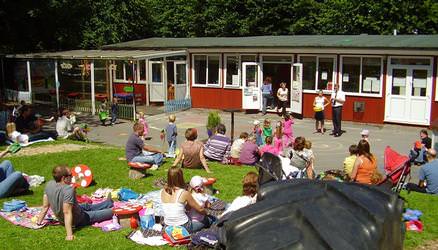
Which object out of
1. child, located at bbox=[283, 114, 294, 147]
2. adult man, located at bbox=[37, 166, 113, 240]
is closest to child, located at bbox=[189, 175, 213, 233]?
adult man, located at bbox=[37, 166, 113, 240]

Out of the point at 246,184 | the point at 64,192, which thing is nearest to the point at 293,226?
the point at 246,184

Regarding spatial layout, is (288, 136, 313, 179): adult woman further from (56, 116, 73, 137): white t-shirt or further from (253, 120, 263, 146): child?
(56, 116, 73, 137): white t-shirt

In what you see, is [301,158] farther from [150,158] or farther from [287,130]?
[287,130]

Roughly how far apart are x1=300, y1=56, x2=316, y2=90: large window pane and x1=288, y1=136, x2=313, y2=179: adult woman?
40.3 feet

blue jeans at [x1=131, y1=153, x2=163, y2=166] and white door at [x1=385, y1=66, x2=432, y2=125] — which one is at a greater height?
white door at [x1=385, y1=66, x2=432, y2=125]

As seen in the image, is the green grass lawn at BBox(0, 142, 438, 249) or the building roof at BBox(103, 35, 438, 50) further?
the building roof at BBox(103, 35, 438, 50)

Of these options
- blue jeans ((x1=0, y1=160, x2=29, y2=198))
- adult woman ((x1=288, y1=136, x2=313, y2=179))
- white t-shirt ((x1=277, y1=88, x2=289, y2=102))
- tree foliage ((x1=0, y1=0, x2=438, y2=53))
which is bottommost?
blue jeans ((x1=0, y1=160, x2=29, y2=198))

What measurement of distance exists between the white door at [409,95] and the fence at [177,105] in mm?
10340

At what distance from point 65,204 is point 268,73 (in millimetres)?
19654

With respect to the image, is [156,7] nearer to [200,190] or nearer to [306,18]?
[306,18]

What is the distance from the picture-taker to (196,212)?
304 inches

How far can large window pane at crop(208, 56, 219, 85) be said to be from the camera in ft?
86.2

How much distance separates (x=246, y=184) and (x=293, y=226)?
15.9 feet

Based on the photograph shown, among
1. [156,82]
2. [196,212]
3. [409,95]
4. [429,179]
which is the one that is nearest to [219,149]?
[429,179]
